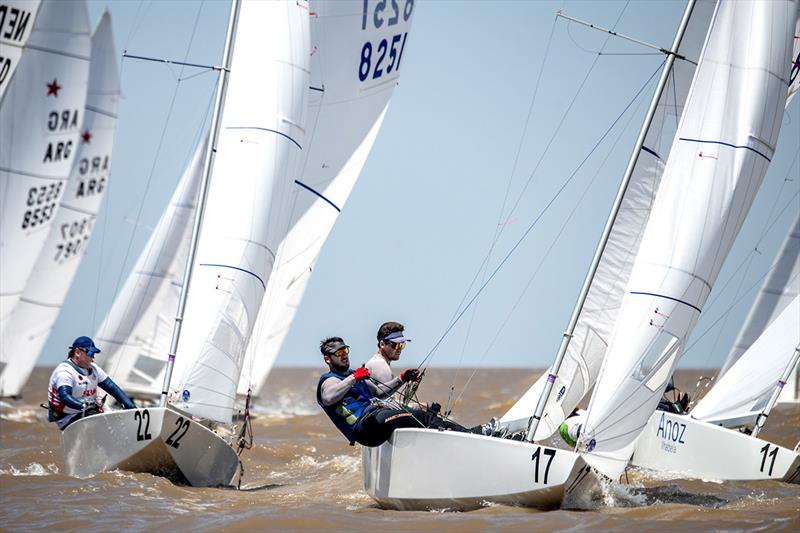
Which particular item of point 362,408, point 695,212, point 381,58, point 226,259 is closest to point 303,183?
point 381,58

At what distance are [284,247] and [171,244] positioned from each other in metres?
7.32

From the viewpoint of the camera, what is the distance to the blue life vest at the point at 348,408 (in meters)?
7.54

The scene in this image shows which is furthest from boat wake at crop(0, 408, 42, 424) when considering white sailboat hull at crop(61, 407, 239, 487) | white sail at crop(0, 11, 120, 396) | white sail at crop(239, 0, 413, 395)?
white sailboat hull at crop(61, 407, 239, 487)

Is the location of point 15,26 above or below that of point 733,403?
above

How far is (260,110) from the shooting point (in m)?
9.30

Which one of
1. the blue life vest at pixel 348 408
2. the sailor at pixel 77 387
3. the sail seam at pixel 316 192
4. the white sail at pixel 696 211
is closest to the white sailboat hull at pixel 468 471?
the blue life vest at pixel 348 408

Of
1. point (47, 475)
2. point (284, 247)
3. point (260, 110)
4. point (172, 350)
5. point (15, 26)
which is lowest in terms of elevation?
point (47, 475)

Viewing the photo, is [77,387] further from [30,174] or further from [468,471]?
[30,174]

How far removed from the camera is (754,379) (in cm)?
1118

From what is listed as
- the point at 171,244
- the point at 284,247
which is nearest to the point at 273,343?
the point at 171,244

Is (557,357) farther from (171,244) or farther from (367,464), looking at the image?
(171,244)

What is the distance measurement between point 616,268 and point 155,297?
9.72m

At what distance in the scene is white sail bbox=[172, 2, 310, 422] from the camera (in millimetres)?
8867

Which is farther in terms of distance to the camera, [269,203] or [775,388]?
[775,388]
